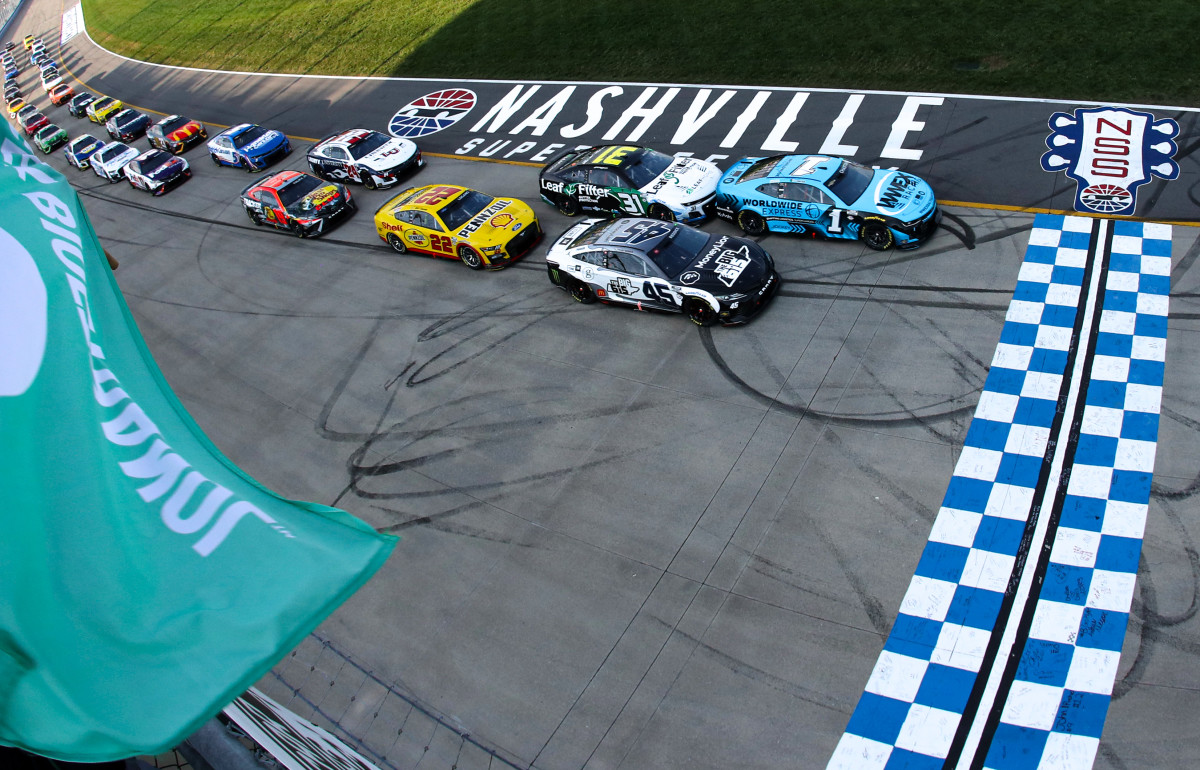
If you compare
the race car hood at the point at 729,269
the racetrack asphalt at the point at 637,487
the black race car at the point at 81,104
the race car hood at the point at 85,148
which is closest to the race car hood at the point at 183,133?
the race car hood at the point at 85,148

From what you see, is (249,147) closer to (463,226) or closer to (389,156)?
(389,156)

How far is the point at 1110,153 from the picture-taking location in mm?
17312

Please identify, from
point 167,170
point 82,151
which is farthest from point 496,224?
point 82,151

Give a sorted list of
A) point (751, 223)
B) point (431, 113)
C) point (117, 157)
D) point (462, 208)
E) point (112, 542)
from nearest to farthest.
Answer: point (112, 542) < point (751, 223) < point (462, 208) < point (431, 113) < point (117, 157)

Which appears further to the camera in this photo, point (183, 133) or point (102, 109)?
point (102, 109)

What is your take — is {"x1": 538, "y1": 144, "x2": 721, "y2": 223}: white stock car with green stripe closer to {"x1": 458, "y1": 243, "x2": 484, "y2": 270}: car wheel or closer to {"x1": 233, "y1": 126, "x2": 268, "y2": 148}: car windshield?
{"x1": 458, "y1": 243, "x2": 484, "y2": 270}: car wheel

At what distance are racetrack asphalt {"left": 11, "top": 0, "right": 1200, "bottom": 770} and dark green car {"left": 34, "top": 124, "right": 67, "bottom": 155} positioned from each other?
23720mm

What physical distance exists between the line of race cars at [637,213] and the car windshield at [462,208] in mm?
30

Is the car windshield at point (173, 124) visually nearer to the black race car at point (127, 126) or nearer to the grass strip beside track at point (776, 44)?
the black race car at point (127, 126)

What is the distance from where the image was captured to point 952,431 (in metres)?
11.8

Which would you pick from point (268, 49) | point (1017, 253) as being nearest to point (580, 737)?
point (1017, 253)

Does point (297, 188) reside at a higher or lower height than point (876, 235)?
lower

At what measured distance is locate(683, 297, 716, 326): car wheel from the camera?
14320 mm

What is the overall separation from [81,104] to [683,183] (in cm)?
3573
